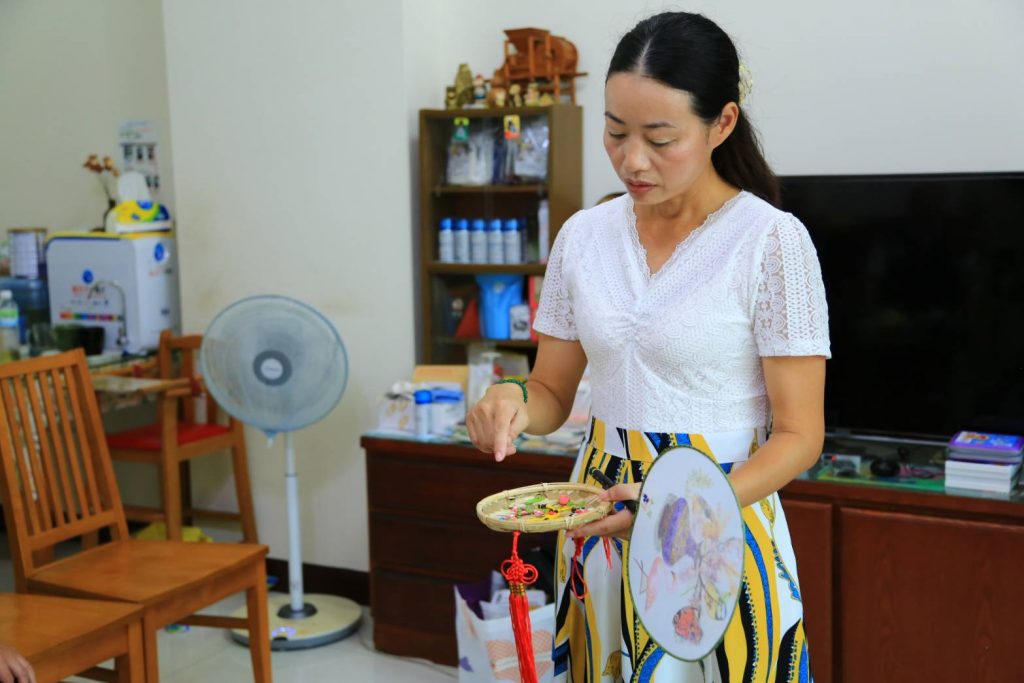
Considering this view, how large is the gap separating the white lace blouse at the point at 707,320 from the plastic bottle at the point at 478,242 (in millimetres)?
1942

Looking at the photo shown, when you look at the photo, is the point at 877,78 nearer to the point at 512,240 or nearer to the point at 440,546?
the point at 512,240

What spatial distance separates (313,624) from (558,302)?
227 cm

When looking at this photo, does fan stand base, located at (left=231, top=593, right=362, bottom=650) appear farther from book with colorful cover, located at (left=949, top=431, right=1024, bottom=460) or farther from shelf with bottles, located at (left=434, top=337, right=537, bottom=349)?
book with colorful cover, located at (left=949, top=431, right=1024, bottom=460)

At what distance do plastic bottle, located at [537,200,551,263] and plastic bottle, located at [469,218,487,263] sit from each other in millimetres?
184

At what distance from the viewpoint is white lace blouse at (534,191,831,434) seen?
1.43m

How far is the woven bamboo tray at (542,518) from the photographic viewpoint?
1.36 m

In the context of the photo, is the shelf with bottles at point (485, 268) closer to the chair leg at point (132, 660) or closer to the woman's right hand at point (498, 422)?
the chair leg at point (132, 660)

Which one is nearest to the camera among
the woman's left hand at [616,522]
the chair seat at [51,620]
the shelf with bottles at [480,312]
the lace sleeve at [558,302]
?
the woman's left hand at [616,522]

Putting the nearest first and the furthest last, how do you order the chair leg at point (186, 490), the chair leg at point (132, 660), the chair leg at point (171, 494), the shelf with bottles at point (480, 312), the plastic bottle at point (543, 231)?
the chair leg at point (132, 660)
the plastic bottle at point (543, 231)
the shelf with bottles at point (480, 312)
the chair leg at point (171, 494)
the chair leg at point (186, 490)

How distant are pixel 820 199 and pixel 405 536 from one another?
1.55m

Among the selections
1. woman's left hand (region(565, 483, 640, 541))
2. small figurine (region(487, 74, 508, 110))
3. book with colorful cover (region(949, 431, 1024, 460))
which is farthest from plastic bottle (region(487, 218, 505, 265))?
woman's left hand (region(565, 483, 640, 541))

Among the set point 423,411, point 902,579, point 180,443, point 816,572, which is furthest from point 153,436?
point 902,579

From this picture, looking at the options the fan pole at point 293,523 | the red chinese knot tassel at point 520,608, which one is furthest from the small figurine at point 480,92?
the red chinese knot tassel at point 520,608

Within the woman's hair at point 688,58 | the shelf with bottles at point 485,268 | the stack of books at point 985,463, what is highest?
the woman's hair at point 688,58
